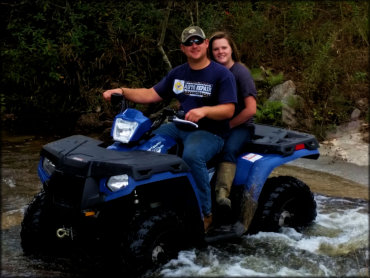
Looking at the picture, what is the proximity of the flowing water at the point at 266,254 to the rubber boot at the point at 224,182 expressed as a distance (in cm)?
43

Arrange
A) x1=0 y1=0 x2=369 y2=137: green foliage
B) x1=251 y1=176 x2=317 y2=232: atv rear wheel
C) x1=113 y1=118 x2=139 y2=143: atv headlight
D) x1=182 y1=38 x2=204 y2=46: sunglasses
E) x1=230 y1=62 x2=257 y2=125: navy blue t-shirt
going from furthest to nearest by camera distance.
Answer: x1=0 y1=0 x2=369 y2=137: green foliage → x1=230 y1=62 x2=257 y2=125: navy blue t-shirt → x1=251 y1=176 x2=317 y2=232: atv rear wheel → x1=182 y1=38 x2=204 y2=46: sunglasses → x1=113 y1=118 x2=139 y2=143: atv headlight

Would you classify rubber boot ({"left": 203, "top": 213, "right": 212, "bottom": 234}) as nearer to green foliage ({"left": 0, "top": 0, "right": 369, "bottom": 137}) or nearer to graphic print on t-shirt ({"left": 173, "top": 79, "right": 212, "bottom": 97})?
graphic print on t-shirt ({"left": 173, "top": 79, "right": 212, "bottom": 97})

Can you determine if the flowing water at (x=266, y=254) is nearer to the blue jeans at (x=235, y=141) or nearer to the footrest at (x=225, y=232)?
the footrest at (x=225, y=232)

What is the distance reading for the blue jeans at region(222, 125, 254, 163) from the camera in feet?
13.4

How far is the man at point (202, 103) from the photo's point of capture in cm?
369

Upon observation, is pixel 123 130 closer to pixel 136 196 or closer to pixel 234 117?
pixel 136 196

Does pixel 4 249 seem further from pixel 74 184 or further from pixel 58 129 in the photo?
pixel 58 129

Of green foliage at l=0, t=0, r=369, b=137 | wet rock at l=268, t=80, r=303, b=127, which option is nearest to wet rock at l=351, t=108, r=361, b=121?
green foliage at l=0, t=0, r=369, b=137

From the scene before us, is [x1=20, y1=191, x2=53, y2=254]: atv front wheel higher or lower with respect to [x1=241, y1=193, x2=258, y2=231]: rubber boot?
lower

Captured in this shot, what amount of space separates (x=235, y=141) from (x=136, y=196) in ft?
3.50

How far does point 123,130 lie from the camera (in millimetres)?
3631

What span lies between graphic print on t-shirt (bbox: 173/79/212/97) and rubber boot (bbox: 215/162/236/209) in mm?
572

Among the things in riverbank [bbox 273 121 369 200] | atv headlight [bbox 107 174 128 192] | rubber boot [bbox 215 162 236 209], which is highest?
atv headlight [bbox 107 174 128 192]

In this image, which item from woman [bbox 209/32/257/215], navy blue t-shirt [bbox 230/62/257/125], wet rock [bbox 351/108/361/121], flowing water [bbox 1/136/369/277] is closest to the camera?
flowing water [bbox 1/136/369/277]
